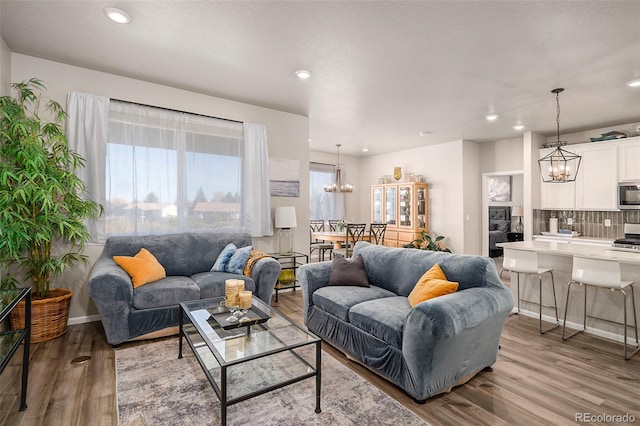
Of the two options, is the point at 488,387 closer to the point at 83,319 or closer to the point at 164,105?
the point at 83,319

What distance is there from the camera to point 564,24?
100.0 inches

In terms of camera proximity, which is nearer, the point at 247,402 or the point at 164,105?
the point at 247,402

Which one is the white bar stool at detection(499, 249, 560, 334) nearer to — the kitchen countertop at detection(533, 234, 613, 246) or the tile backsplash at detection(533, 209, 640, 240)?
the kitchen countertop at detection(533, 234, 613, 246)

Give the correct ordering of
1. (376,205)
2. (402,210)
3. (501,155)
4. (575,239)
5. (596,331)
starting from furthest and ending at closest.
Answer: (376,205), (402,210), (501,155), (575,239), (596,331)

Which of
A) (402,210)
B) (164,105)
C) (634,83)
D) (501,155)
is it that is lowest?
(402,210)

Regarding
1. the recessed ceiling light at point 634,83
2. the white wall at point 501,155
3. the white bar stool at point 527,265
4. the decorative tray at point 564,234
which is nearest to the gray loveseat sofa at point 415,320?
the white bar stool at point 527,265

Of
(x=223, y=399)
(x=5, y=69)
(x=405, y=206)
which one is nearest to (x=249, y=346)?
(x=223, y=399)

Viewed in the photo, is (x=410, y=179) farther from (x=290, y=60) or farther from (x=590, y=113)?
(x=290, y=60)

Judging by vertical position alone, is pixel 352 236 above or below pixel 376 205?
below

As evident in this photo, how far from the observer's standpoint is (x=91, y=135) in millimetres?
3463

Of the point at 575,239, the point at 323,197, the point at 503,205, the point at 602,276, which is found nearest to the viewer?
the point at 602,276

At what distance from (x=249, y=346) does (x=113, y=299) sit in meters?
1.51

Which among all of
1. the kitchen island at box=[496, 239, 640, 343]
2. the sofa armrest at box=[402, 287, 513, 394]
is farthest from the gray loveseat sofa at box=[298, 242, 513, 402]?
the kitchen island at box=[496, 239, 640, 343]

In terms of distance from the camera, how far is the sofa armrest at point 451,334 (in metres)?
1.97
